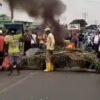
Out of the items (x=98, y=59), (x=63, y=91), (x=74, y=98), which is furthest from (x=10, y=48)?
(x=74, y=98)

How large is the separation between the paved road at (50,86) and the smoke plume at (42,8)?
8.66 meters

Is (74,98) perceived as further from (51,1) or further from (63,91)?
(51,1)

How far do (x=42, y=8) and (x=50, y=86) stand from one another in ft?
50.1

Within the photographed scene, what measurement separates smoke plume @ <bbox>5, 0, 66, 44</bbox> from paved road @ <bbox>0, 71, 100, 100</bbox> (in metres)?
8.66

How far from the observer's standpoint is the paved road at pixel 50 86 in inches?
540

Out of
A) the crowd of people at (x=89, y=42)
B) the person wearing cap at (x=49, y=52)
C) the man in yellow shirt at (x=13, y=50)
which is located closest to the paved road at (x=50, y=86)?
the man in yellow shirt at (x=13, y=50)

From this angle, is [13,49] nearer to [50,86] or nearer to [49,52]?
[49,52]

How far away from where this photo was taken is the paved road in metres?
13.7

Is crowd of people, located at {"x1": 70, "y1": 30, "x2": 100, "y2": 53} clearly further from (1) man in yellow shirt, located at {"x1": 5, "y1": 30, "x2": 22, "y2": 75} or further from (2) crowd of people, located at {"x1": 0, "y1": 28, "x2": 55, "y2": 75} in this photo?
(1) man in yellow shirt, located at {"x1": 5, "y1": 30, "x2": 22, "y2": 75}

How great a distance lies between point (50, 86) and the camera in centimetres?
1620

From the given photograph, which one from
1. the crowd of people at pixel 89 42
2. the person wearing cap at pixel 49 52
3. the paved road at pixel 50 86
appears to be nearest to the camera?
the paved road at pixel 50 86

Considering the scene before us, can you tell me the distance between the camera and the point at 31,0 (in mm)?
29953

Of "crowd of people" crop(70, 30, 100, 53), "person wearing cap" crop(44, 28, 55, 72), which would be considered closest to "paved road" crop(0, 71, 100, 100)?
"person wearing cap" crop(44, 28, 55, 72)

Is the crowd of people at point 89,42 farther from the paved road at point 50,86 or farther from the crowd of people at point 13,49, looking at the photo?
the paved road at point 50,86
